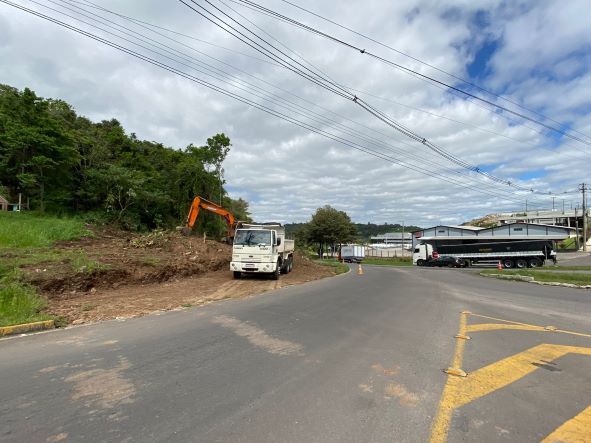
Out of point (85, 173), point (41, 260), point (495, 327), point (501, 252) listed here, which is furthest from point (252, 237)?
point (501, 252)

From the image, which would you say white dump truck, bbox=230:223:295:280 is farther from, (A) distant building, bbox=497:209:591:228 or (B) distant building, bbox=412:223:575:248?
(A) distant building, bbox=497:209:591:228

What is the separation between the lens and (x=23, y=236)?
58.5ft

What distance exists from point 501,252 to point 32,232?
160ft

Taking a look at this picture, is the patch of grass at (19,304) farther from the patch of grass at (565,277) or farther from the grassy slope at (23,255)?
the patch of grass at (565,277)

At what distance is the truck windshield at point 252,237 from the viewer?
19672 millimetres

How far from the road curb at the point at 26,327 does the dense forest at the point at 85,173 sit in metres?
20.6

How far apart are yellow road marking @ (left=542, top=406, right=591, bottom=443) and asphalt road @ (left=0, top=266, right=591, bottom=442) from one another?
0.7 inches

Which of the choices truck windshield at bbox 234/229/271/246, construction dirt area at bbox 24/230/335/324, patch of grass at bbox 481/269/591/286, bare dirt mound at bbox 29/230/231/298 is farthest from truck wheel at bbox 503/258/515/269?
truck windshield at bbox 234/229/271/246

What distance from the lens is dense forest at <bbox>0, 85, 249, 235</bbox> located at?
26.6 m

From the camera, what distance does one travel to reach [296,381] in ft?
17.0

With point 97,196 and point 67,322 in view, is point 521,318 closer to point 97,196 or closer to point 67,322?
point 67,322

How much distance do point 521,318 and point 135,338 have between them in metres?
9.45

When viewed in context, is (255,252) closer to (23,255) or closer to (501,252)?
(23,255)

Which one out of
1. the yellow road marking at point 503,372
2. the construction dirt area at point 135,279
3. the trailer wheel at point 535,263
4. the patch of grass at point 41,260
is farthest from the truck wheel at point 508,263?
the patch of grass at point 41,260
